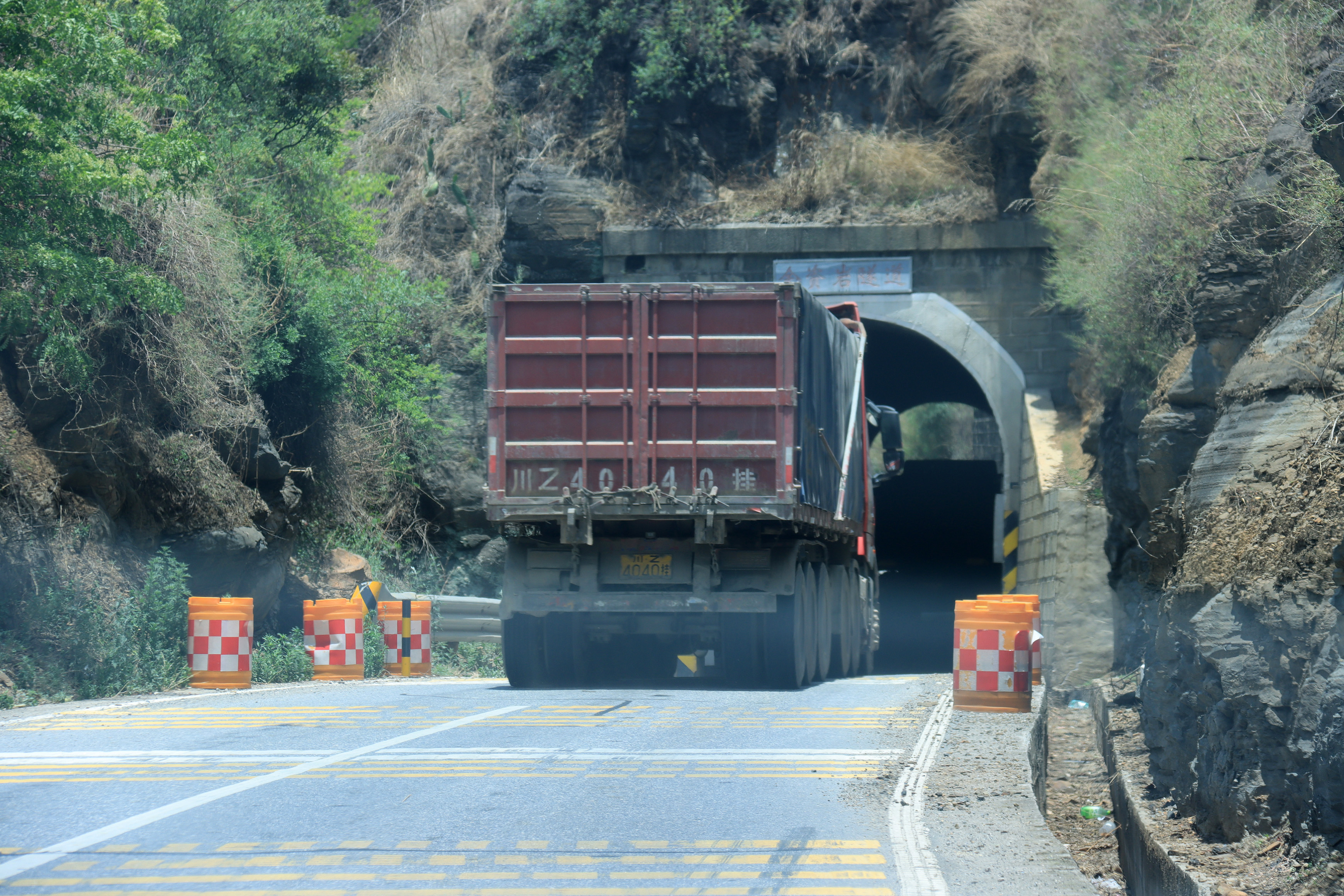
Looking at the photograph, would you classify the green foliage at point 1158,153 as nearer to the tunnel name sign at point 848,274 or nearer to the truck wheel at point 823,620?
the tunnel name sign at point 848,274

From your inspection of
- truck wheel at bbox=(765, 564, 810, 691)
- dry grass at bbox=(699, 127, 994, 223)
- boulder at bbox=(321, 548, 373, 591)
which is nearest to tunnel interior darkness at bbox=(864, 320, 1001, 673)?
dry grass at bbox=(699, 127, 994, 223)

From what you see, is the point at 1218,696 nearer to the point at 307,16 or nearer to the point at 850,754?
the point at 850,754

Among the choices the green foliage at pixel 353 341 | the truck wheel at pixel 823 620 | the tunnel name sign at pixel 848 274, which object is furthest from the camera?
the tunnel name sign at pixel 848 274

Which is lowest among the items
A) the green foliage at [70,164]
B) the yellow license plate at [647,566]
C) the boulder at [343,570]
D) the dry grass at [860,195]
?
the boulder at [343,570]

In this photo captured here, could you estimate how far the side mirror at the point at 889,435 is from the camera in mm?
17156

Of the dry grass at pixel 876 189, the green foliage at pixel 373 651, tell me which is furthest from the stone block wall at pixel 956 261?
Result: the green foliage at pixel 373 651

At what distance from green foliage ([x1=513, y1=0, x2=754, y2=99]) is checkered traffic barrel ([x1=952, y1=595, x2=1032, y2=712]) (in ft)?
58.6

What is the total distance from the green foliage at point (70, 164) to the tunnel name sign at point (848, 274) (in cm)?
1207

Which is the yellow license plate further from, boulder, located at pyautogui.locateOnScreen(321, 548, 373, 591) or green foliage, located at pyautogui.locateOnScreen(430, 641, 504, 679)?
boulder, located at pyautogui.locateOnScreen(321, 548, 373, 591)

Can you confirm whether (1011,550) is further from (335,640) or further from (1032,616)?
(1032,616)

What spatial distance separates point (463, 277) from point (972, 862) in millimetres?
22015

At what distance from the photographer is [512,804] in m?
5.77

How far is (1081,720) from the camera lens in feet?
45.9

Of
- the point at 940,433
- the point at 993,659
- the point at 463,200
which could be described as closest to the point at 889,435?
the point at 993,659
